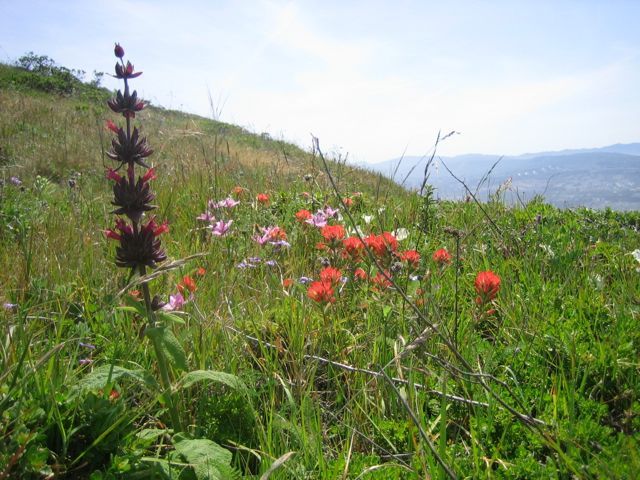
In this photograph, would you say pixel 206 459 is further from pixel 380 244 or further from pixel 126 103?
pixel 380 244

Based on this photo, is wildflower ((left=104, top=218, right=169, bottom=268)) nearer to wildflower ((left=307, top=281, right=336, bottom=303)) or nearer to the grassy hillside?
the grassy hillside

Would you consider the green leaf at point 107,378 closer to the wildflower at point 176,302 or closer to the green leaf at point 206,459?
the green leaf at point 206,459

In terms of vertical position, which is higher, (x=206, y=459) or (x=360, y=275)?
(x=360, y=275)

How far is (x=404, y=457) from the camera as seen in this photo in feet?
4.25

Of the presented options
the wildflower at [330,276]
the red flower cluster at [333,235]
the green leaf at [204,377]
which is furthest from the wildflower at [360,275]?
the green leaf at [204,377]

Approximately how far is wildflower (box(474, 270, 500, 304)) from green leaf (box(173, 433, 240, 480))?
3.94 ft

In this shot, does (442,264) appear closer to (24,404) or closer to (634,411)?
(634,411)

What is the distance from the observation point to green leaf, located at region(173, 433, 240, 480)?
102cm

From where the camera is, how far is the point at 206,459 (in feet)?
3.41

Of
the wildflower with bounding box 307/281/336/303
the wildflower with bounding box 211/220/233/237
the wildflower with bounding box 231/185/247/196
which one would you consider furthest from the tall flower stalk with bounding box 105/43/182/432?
the wildflower with bounding box 231/185/247/196

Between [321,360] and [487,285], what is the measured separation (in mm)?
760

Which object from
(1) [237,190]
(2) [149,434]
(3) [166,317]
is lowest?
(2) [149,434]

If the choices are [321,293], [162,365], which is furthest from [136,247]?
[321,293]

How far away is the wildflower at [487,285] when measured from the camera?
175cm
